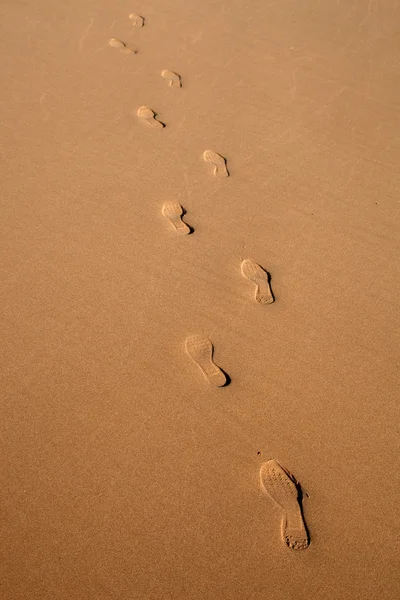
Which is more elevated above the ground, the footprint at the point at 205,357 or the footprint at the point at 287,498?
the footprint at the point at 205,357

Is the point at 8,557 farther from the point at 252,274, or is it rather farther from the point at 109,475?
the point at 252,274

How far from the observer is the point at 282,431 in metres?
1.59

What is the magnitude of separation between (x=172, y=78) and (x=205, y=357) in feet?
7.32

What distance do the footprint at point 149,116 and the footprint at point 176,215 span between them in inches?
27.8

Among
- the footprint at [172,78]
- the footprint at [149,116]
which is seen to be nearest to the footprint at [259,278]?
the footprint at [149,116]

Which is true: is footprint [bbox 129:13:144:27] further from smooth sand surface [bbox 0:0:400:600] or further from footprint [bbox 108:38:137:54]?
smooth sand surface [bbox 0:0:400:600]

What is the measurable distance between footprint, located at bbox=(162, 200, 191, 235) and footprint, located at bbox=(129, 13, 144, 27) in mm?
2253

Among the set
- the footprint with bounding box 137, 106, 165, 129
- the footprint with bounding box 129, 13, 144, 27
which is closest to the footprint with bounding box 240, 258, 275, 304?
the footprint with bounding box 137, 106, 165, 129

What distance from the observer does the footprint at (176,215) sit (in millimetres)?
2217

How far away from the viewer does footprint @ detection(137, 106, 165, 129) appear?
2.82 metres

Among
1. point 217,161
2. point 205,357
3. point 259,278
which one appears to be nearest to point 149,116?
point 217,161

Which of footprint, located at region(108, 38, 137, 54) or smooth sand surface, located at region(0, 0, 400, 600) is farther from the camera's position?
footprint, located at region(108, 38, 137, 54)

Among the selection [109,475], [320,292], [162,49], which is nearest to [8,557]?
[109,475]

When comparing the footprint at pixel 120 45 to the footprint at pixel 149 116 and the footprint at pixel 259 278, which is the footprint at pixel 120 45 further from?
the footprint at pixel 259 278
